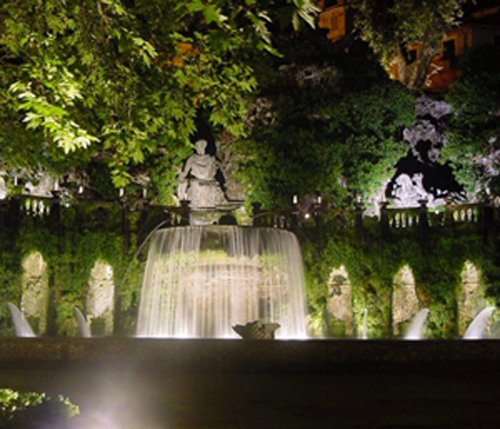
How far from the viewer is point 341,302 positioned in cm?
3058

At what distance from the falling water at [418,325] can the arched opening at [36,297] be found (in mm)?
13520

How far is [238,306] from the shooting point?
65.2ft

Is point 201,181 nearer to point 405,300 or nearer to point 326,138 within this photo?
point 326,138

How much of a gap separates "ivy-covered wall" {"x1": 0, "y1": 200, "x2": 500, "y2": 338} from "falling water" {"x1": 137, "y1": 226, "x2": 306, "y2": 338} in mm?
4369

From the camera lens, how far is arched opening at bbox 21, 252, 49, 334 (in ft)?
81.3

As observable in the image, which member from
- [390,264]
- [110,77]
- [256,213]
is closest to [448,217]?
[390,264]

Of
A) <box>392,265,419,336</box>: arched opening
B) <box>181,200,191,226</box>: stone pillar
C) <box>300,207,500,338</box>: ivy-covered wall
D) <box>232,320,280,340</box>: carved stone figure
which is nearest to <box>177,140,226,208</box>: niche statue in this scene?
<box>181,200,191,226</box>: stone pillar

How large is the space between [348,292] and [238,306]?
10627 millimetres

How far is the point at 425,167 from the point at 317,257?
12.7 meters

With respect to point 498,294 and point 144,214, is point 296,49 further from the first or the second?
point 498,294

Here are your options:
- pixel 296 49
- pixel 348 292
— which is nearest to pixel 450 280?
pixel 348 292

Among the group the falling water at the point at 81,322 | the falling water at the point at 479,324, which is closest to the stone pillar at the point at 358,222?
the falling water at the point at 479,324

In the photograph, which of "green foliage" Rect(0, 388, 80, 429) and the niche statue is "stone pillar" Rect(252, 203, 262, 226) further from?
"green foliage" Rect(0, 388, 80, 429)

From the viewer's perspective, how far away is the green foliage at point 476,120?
30359 millimetres
